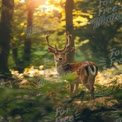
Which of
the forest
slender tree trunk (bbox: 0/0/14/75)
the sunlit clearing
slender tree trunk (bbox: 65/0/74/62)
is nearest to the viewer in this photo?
the forest

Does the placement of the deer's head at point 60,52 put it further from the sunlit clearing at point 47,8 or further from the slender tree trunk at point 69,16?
the sunlit clearing at point 47,8

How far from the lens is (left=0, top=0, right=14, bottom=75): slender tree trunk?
1507 centimetres

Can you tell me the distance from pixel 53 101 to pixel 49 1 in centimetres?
1904

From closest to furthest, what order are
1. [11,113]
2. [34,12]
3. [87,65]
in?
[11,113], [87,65], [34,12]

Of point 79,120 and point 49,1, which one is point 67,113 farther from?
point 49,1

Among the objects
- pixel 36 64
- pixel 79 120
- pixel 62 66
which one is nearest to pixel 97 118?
pixel 79 120

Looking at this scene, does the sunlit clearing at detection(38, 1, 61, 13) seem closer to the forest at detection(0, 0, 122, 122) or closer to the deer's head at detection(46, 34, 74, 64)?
the forest at detection(0, 0, 122, 122)

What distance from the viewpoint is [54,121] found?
6062 mm

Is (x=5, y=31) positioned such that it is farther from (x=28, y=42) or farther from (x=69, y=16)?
(x=28, y=42)

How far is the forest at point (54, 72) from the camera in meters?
5.44

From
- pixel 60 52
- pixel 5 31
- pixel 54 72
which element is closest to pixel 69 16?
pixel 54 72

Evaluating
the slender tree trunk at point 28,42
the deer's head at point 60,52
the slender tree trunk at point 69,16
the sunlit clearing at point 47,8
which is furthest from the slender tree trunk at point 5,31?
the sunlit clearing at point 47,8

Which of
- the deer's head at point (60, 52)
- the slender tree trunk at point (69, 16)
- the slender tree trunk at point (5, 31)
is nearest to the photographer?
the deer's head at point (60, 52)

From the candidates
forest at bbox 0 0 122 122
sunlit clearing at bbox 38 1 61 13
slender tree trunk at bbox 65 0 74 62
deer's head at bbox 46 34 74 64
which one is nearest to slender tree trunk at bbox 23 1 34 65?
forest at bbox 0 0 122 122
